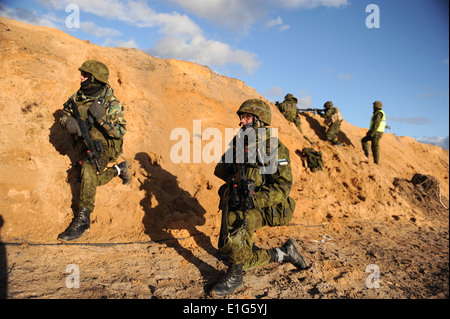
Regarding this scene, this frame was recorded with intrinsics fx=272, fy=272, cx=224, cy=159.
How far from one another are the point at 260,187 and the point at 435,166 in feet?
45.5

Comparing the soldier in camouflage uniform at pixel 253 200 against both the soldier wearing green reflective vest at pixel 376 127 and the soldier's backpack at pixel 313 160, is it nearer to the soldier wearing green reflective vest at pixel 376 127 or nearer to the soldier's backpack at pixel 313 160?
the soldier's backpack at pixel 313 160

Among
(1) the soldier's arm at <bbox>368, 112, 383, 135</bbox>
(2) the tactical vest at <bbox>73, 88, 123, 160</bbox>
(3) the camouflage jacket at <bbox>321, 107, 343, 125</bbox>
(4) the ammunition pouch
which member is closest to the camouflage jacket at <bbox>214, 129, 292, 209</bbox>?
(4) the ammunition pouch

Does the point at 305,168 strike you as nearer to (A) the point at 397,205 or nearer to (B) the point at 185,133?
(A) the point at 397,205

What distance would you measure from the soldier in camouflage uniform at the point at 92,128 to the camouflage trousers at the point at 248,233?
2.33 meters

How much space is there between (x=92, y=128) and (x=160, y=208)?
1.83 metres

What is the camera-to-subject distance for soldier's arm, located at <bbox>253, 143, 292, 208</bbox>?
10.4 ft

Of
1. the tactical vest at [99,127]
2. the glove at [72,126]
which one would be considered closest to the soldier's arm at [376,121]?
the tactical vest at [99,127]

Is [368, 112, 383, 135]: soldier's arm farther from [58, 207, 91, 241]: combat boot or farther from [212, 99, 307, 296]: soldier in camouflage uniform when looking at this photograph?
[58, 207, 91, 241]: combat boot

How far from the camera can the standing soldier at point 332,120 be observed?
10734 mm

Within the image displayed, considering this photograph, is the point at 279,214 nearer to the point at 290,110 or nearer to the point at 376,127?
the point at 290,110

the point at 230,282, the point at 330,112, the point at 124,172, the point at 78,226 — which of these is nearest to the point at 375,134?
the point at 330,112

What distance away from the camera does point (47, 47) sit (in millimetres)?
6406

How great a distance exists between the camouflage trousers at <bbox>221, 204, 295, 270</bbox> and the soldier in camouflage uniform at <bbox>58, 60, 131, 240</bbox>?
7.66 feet
